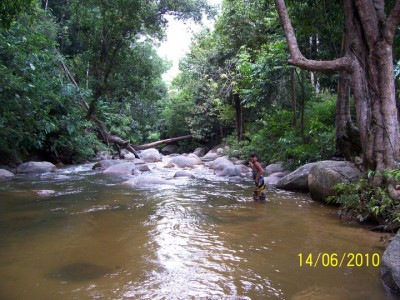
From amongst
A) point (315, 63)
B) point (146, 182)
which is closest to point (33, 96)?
point (146, 182)

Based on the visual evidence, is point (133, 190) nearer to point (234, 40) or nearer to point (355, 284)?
point (355, 284)

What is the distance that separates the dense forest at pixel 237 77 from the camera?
17.6 feet

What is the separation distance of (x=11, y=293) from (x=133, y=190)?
5.56 metres

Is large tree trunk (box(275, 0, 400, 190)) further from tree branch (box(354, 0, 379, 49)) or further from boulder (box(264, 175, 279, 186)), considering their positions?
boulder (box(264, 175, 279, 186))

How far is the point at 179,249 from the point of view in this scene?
4.04m

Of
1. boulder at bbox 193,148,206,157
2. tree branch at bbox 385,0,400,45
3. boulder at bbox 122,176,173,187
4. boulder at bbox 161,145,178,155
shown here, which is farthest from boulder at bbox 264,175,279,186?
boulder at bbox 161,145,178,155

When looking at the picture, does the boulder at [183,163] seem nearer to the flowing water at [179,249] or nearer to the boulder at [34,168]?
the boulder at [34,168]

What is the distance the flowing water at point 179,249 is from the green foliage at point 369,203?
1.08ft

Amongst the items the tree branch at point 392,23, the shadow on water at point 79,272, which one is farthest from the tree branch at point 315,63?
the shadow on water at point 79,272

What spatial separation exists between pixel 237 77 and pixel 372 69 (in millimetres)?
9492

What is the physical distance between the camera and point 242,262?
11.9 ft

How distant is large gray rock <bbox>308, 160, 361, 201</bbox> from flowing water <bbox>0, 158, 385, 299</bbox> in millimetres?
274

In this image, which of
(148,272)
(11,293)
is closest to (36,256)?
(11,293)

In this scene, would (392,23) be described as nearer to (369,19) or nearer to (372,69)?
(369,19)
